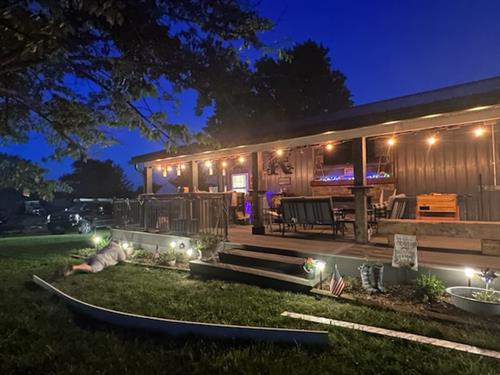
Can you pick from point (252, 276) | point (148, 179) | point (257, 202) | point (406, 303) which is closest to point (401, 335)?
point (406, 303)

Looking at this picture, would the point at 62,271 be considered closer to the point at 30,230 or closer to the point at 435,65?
the point at 30,230

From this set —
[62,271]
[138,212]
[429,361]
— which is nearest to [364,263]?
[429,361]

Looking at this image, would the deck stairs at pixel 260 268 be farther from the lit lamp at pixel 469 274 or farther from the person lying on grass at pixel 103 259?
the person lying on grass at pixel 103 259

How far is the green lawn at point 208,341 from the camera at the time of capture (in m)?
2.74

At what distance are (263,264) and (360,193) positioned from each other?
247 centimetres

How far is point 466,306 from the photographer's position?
3713 millimetres

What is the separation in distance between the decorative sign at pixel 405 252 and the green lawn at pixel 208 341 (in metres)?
1.09

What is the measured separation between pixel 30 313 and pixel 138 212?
551cm

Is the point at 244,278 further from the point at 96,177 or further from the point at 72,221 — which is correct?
the point at 96,177

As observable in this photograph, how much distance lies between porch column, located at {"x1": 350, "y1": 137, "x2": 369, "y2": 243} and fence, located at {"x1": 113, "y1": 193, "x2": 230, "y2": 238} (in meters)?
2.82

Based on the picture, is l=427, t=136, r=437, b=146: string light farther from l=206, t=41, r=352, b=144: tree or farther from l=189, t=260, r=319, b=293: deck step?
l=206, t=41, r=352, b=144: tree

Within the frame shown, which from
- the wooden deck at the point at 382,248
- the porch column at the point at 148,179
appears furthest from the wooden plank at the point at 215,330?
the porch column at the point at 148,179

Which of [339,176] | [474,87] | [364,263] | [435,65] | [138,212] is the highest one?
[435,65]

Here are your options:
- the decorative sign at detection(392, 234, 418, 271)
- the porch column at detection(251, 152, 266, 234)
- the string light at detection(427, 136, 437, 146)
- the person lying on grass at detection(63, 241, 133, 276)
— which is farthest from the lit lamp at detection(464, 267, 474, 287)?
the person lying on grass at detection(63, 241, 133, 276)
